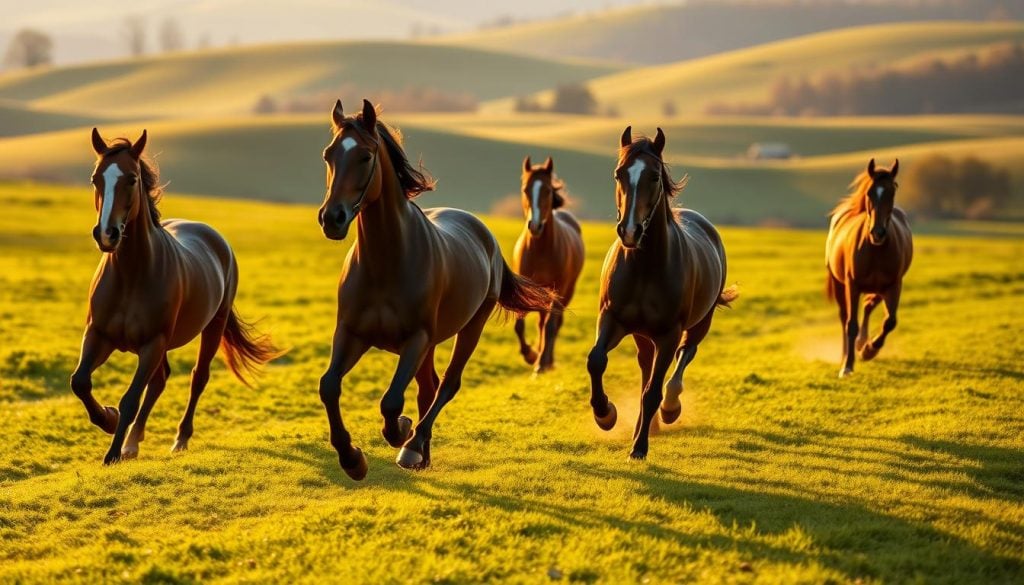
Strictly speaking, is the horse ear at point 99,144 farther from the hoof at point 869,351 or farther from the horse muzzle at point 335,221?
the hoof at point 869,351

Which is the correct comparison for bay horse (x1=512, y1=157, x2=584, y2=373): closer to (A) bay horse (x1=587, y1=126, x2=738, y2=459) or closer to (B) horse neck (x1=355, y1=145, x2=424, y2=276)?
(A) bay horse (x1=587, y1=126, x2=738, y2=459)

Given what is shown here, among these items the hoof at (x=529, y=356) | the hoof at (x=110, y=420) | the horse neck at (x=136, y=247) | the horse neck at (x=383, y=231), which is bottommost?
the hoof at (x=529, y=356)

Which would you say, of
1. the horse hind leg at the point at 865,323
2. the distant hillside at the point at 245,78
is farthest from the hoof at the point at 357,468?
the distant hillside at the point at 245,78

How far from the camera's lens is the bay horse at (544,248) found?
52.7 ft

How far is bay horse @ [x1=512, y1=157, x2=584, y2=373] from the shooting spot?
1608 centimetres

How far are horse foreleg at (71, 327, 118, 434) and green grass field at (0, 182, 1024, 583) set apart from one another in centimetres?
47

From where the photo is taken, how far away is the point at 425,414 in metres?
10.4

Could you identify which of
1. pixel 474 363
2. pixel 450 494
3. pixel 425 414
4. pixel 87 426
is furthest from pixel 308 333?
pixel 450 494

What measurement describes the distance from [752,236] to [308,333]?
113 feet

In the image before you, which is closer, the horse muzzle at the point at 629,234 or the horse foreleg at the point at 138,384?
the horse muzzle at the point at 629,234

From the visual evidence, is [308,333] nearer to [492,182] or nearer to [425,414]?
[425,414]

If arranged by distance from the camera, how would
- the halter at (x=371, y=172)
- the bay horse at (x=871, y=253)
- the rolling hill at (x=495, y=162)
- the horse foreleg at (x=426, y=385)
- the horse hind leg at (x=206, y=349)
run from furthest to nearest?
the rolling hill at (x=495, y=162) < the bay horse at (x=871, y=253) < the horse hind leg at (x=206, y=349) < the horse foreleg at (x=426, y=385) < the halter at (x=371, y=172)

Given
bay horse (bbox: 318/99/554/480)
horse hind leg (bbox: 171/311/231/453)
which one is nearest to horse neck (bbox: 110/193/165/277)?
horse hind leg (bbox: 171/311/231/453)

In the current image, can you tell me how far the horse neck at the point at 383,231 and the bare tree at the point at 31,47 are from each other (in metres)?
184
